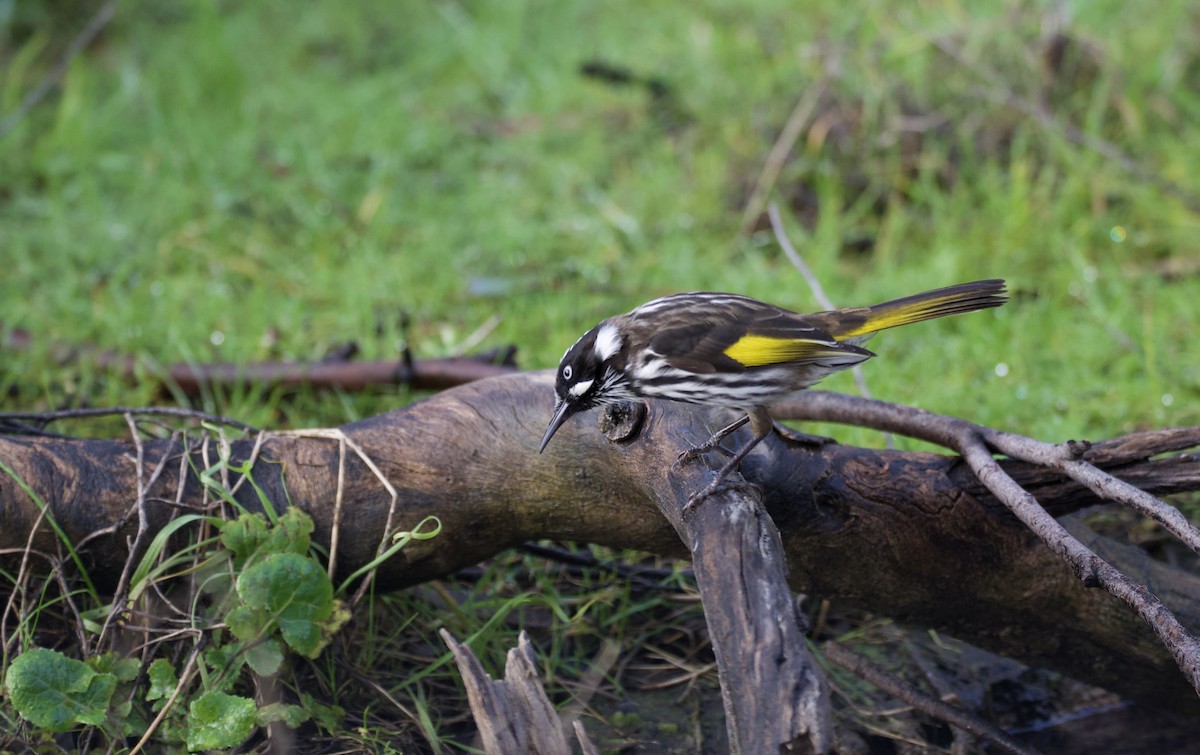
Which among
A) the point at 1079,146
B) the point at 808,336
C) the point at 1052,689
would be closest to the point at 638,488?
the point at 808,336

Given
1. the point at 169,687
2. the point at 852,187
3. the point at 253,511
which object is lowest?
the point at 169,687

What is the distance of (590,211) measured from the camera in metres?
6.40

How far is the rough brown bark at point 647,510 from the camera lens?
306 centimetres

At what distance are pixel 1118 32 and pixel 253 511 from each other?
5901 mm

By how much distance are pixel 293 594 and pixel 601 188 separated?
4169 millimetres

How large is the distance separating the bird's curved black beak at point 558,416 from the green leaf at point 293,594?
0.68 m

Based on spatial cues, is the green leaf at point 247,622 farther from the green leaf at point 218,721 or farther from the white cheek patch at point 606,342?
the white cheek patch at point 606,342

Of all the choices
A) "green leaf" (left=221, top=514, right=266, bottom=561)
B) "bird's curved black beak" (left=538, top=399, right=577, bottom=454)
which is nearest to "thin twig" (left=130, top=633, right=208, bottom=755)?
"green leaf" (left=221, top=514, right=266, bottom=561)

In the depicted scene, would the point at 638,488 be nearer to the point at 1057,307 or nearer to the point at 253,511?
the point at 253,511

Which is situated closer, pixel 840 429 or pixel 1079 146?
pixel 840 429

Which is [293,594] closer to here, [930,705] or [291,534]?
[291,534]

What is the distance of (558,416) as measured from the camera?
10.3 ft

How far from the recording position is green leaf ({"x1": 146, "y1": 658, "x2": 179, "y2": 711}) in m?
2.86

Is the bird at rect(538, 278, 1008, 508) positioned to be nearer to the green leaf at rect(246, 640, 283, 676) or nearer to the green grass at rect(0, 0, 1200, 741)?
the green leaf at rect(246, 640, 283, 676)
